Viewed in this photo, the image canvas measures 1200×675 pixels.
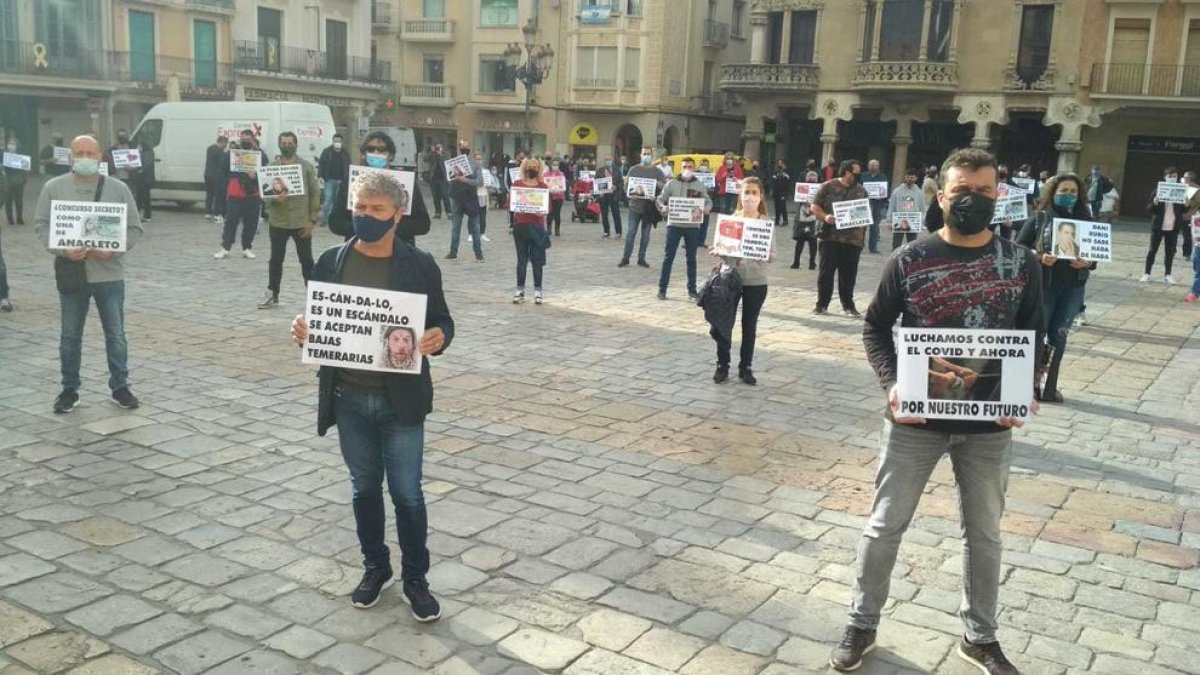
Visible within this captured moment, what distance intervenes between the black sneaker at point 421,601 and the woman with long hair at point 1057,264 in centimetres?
589

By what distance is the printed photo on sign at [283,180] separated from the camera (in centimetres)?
1119

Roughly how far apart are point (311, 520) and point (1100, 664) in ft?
12.4

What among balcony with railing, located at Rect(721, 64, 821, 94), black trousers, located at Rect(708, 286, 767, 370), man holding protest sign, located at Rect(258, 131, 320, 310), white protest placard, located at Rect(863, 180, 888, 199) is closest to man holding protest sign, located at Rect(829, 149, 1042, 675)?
black trousers, located at Rect(708, 286, 767, 370)

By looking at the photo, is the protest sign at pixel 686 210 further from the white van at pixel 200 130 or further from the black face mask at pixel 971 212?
the white van at pixel 200 130

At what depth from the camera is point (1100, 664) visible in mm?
4211

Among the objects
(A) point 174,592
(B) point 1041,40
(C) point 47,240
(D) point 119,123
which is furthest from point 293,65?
(A) point 174,592

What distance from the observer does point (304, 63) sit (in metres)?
43.9

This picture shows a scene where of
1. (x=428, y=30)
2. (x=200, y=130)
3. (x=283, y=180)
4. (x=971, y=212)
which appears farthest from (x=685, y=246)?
(x=428, y=30)

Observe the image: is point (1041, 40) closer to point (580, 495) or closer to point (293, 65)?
point (293, 65)

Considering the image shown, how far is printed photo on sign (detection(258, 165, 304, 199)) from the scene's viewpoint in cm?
1119

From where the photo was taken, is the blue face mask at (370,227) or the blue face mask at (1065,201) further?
the blue face mask at (1065,201)

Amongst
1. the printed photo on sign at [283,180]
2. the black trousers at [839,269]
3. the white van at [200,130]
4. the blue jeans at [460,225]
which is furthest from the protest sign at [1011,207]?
the white van at [200,130]

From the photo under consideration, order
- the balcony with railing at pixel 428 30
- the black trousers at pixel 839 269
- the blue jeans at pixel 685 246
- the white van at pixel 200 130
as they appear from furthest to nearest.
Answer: the balcony with railing at pixel 428 30
the white van at pixel 200 130
the blue jeans at pixel 685 246
the black trousers at pixel 839 269

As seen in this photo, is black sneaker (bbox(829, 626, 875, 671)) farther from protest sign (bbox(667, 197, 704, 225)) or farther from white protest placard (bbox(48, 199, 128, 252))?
protest sign (bbox(667, 197, 704, 225))
